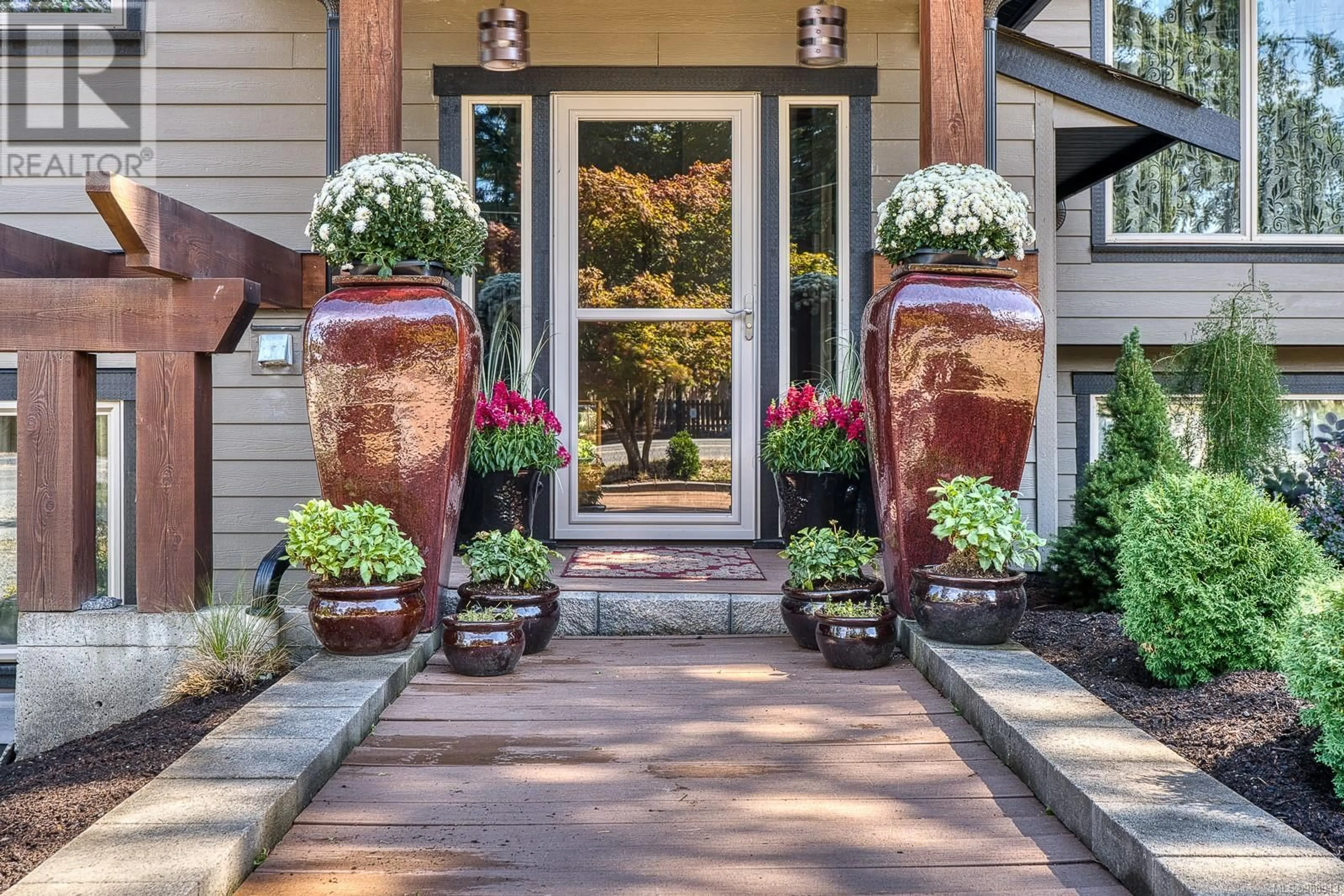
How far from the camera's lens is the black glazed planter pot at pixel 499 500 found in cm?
457

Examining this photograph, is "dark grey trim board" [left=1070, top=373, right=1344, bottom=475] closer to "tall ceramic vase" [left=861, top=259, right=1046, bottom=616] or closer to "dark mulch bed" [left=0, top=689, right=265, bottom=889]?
"tall ceramic vase" [left=861, top=259, right=1046, bottom=616]

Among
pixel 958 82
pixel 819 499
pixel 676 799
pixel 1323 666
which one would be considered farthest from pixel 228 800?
pixel 958 82

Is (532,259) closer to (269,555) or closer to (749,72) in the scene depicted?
(749,72)

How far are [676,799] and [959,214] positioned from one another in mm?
2073

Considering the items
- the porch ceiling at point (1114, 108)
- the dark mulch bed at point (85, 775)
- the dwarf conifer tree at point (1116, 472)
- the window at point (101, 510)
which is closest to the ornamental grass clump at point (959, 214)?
the dwarf conifer tree at point (1116, 472)

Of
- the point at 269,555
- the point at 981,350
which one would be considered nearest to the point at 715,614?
the point at 981,350

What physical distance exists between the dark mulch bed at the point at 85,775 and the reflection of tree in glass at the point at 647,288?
2.55 metres

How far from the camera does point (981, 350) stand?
11.6ft

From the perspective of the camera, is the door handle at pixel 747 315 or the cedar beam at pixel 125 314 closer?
the cedar beam at pixel 125 314

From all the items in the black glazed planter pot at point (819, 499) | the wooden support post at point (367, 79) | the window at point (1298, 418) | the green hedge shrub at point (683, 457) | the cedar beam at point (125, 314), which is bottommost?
the black glazed planter pot at point (819, 499)

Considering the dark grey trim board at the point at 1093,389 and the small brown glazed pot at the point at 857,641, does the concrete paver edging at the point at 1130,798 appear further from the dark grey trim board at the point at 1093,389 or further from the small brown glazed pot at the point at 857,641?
the dark grey trim board at the point at 1093,389

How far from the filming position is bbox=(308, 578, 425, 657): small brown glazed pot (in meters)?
3.30

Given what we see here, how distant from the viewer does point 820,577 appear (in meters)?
3.70

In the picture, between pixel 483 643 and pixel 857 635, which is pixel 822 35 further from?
pixel 483 643
